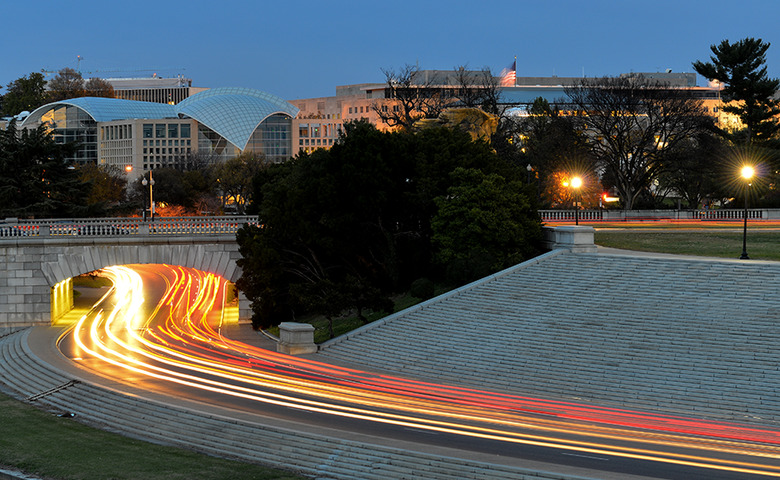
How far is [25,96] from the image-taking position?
6924 inches

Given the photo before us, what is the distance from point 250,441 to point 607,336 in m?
12.7

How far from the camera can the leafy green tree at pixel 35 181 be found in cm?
5700

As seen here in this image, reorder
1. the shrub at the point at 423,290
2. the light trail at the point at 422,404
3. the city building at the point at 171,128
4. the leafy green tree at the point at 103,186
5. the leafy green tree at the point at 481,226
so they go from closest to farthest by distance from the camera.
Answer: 1. the light trail at the point at 422,404
2. the shrub at the point at 423,290
3. the leafy green tree at the point at 481,226
4. the leafy green tree at the point at 103,186
5. the city building at the point at 171,128

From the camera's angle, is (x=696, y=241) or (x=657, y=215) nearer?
(x=696, y=241)

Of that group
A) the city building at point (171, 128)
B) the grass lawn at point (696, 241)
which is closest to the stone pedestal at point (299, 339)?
the grass lawn at point (696, 241)

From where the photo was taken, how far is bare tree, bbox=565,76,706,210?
6869cm

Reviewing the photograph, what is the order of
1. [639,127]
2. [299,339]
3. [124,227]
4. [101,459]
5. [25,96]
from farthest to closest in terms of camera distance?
[25,96] < [639,127] < [124,227] < [299,339] < [101,459]

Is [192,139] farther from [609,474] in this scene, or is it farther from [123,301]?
[609,474]

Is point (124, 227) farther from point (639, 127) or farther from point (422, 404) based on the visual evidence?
point (639, 127)

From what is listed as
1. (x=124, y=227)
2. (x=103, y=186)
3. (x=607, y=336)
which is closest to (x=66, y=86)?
(x=103, y=186)

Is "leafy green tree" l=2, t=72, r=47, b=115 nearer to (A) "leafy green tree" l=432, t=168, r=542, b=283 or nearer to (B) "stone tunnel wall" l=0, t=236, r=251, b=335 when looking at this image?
(B) "stone tunnel wall" l=0, t=236, r=251, b=335

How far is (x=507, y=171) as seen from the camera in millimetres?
43844

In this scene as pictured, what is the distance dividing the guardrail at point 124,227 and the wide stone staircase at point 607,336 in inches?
586

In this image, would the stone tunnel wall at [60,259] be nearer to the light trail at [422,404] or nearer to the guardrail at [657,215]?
the light trail at [422,404]
